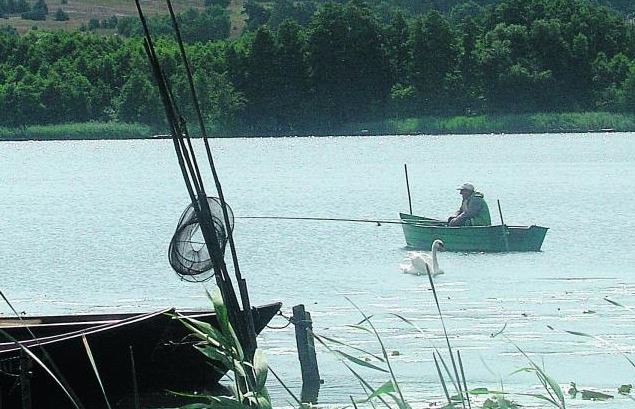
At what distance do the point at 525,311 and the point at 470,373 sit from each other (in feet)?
14.0

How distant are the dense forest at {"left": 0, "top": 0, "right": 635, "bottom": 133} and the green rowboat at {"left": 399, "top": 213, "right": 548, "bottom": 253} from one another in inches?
2674

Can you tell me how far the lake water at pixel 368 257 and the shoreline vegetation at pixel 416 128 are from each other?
820 inches

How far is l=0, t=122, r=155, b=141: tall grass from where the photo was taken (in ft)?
323

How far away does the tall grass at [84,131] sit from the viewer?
323ft

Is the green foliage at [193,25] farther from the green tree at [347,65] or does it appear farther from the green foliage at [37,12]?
the green tree at [347,65]

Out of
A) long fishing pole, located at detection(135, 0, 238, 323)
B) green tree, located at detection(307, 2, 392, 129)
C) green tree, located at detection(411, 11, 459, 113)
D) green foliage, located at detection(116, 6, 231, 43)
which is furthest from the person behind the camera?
green foliage, located at detection(116, 6, 231, 43)

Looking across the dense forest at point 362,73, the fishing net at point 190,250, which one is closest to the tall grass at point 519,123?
the dense forest at point 362,73

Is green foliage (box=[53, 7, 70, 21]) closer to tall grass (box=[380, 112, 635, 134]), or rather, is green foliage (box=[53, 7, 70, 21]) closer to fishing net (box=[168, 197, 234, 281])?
tall grass (box=[380, 112, 635, 134])

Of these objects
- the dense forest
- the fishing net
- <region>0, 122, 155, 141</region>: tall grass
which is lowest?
<region>0, 122, 155, 141</region>: tall grass

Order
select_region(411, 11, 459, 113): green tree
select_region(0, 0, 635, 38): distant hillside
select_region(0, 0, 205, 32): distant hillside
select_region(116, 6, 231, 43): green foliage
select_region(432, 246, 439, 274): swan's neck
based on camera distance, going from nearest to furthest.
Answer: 1. select_region(432, 246, 439, 274): swan's neck
2. select_region(411, 11, 459, 113): green tree
3. select_region(116, 6, 231, 43): green foliage
4. select_region(0, 0, 635, 38): distant hillside
5. select_region(0, 0, 205, 32): distant hillside

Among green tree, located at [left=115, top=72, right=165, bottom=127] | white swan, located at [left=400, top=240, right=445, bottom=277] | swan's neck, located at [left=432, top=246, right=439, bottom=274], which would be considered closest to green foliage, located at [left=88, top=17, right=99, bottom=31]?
green tree, located at [left=115, top=72, right=165, bottom=127]

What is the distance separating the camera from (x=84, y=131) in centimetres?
10050

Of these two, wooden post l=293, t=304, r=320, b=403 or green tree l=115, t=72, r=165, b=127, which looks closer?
wooden post l=293, t=304, r=320, b=403

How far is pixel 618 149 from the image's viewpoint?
76.6 metres
